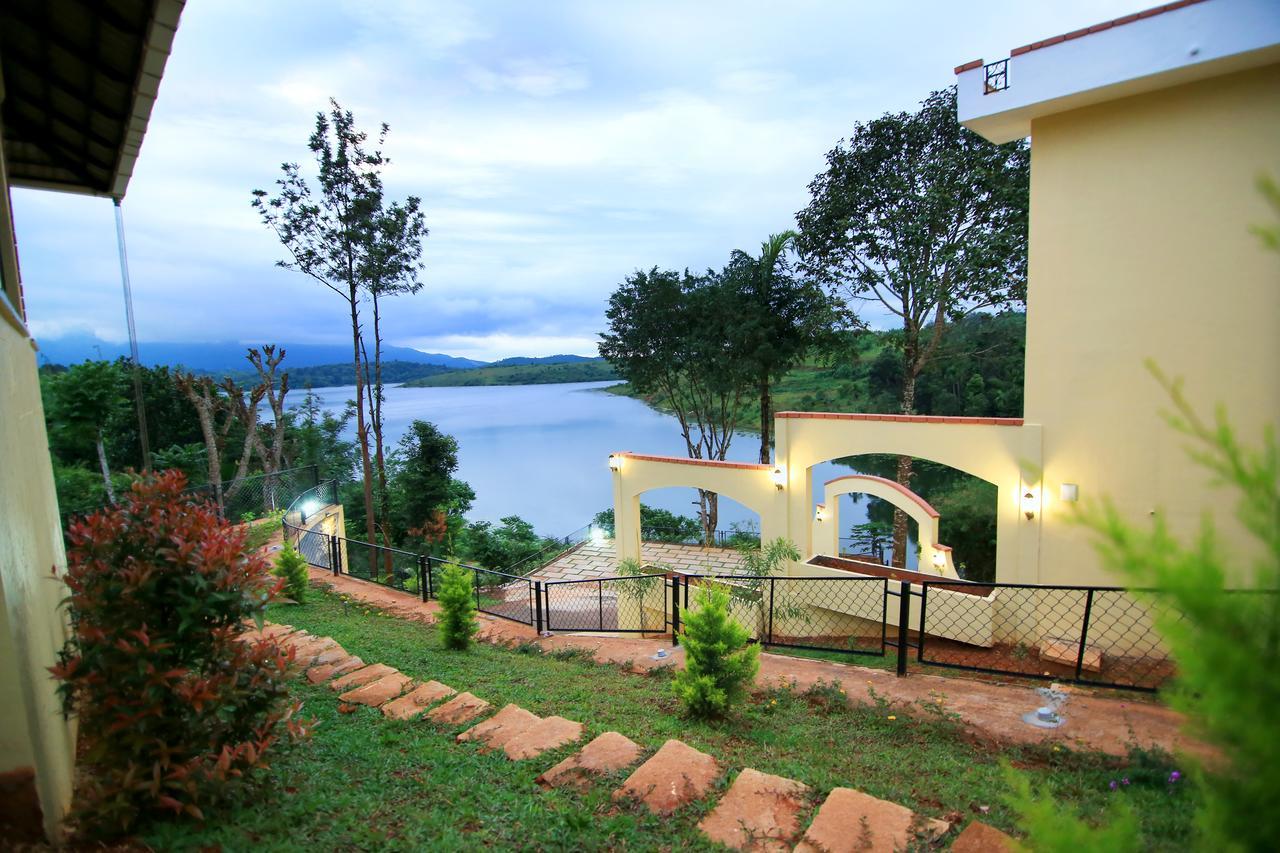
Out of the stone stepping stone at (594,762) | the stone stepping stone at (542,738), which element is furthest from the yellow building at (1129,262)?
the stone stepping stone at (542,738)

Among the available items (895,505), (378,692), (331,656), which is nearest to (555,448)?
(895,505)

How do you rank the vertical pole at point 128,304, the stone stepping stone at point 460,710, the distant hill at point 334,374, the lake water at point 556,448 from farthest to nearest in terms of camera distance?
the lake water at point 556,448
the distant hill at point 334,374
the vertical pole at point 128,304
the stone stepping stone at point 460,710

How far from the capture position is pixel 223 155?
1349 centimetres

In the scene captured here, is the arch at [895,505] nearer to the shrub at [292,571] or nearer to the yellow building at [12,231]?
the shrub at [292,571]

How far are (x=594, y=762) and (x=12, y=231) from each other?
4.91 m

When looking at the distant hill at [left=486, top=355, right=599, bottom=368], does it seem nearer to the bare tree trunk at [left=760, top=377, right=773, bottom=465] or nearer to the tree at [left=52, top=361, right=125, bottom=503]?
the bare tree trunk at [left=760, top=377, right=773, bottom=465]

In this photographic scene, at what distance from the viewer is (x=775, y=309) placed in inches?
552

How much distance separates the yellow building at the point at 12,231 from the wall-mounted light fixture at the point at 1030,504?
8.95 meters

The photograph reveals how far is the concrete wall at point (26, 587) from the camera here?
1.92 metres

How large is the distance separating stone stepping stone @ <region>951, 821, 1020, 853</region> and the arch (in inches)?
281

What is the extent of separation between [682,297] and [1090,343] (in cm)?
979

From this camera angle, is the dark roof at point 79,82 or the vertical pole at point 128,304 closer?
the dark roof at point 79,82

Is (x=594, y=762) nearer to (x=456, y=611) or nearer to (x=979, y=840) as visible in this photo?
(x=979, y=840)


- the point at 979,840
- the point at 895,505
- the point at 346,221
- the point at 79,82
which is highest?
the point at 346,221
